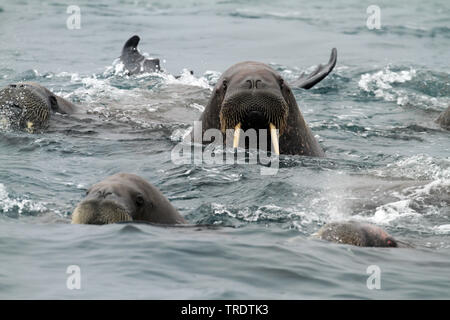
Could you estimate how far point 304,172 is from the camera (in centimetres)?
1012

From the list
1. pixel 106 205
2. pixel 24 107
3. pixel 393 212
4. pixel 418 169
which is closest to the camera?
pixel 106 205

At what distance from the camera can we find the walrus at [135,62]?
56.7 feet

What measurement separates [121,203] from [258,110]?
3006mm

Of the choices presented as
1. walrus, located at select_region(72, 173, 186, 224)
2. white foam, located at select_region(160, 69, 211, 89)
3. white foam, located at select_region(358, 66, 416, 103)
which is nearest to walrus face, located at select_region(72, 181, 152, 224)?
walrus, located at select_region(72, 173, 186, 224)

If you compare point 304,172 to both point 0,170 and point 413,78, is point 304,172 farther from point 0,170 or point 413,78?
point 413,78

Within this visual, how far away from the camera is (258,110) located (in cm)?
981

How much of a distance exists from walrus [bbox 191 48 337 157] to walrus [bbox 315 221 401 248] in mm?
2708

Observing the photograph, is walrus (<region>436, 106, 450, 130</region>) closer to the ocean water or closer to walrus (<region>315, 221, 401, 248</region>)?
the ocean water

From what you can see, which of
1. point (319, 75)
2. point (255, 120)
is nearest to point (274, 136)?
point (255, 120)

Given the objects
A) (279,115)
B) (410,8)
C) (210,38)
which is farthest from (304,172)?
(410,8)

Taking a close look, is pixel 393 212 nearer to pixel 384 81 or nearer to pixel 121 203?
pixel 121 203

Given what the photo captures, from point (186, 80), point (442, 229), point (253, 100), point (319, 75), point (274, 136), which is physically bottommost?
point (442, 229)

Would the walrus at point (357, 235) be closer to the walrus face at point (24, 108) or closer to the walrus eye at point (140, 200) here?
the walrus eye at point (140, 200)

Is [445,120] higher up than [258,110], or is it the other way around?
[258,110]
